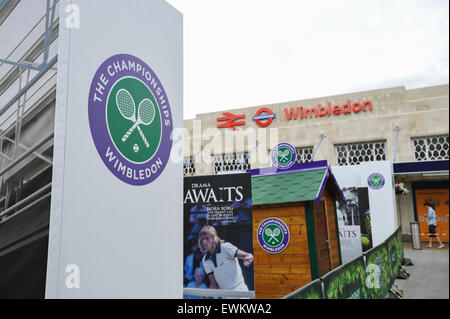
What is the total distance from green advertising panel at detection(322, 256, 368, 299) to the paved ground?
147 inches

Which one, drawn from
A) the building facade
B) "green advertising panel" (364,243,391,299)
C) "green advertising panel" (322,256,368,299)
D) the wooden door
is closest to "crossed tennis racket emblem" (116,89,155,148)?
"green advertising panel" (322,256,368,299)

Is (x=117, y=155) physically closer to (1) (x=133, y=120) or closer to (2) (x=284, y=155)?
(1) (x=133, y=120)

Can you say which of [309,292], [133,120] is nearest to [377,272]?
[309,292]

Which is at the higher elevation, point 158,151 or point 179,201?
point 158,151

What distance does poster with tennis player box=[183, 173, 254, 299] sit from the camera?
5.59m

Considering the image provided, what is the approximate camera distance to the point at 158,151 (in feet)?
9.16

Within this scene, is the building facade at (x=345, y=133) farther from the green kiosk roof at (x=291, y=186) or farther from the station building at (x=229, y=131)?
the green kiosk roof at (x=291, y=186)

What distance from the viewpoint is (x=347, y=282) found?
425 cm

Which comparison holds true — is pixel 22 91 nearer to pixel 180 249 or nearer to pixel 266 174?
pixel 180 249

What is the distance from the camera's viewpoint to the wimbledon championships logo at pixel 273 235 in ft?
25.4

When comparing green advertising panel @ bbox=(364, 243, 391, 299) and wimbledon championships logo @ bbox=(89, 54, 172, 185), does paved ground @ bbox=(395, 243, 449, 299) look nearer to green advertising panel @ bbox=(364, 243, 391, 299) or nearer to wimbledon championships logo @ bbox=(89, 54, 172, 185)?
green advertising panel @ bbox=(364, 243, 391, 299)
